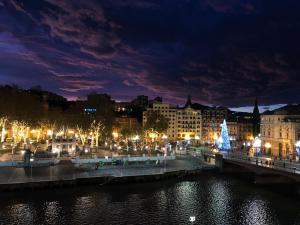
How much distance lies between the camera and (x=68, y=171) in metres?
59.1

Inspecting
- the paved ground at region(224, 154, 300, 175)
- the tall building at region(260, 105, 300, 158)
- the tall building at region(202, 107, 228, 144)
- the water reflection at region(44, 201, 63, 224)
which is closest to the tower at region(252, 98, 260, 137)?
the tall building at region(202, 107, 228, 144)

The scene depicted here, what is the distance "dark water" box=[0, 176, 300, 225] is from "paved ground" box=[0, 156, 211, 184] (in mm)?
3807

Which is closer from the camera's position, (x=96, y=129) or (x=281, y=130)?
(x=96, y=129)

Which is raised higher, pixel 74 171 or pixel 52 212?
pixel 74 171

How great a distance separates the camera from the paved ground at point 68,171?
52.5m

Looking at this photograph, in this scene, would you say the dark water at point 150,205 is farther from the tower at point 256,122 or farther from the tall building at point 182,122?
the tall building at point 182,122

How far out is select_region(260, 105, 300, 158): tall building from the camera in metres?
94.8

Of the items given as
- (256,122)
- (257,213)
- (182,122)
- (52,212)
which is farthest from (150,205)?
(182,122)

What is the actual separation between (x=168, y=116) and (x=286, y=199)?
115m

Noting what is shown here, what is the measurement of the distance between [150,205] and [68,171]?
19.6m

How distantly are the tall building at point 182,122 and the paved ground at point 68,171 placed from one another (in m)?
87.4

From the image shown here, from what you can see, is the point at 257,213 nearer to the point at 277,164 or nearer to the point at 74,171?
the point at 277,164

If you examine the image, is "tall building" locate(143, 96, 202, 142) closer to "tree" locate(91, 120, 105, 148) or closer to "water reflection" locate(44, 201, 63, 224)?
"tree" locate(91, 120, 105, 148)

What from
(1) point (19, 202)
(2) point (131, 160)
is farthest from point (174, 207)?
(2) point (131, 160)
